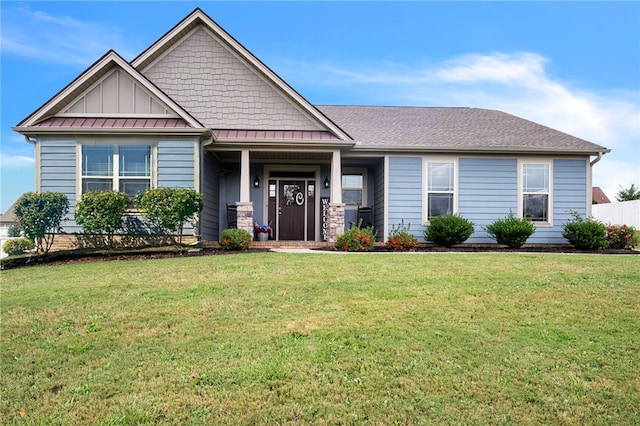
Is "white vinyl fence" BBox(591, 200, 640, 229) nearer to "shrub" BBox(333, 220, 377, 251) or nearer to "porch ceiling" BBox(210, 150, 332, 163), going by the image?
"porch ceiling" BBox(210, 150, 332, 163)

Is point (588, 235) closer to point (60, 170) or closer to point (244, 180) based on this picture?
point (244, 180)

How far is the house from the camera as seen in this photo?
36.9 feet

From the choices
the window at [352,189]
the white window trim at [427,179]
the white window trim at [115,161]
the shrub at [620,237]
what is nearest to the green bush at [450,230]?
the white window trim at [427,179]

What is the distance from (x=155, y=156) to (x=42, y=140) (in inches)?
115

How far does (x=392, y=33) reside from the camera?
44.6ft

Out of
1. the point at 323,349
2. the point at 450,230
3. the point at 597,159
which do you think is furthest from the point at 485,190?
the point at 323,349

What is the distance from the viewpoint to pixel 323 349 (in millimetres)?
4168

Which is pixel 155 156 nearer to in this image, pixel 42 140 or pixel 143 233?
pixel 143 233

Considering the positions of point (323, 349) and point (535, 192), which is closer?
point (323, 349)

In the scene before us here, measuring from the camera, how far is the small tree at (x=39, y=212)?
34.1 ft

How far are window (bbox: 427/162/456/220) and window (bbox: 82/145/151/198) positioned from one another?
316 inches

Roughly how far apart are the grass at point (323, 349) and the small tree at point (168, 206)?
3.22 m

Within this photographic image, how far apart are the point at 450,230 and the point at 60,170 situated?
34.3 feet

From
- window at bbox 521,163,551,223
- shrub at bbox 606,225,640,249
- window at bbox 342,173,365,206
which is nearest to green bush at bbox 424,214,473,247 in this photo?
window at bbox 521,163,551,223
